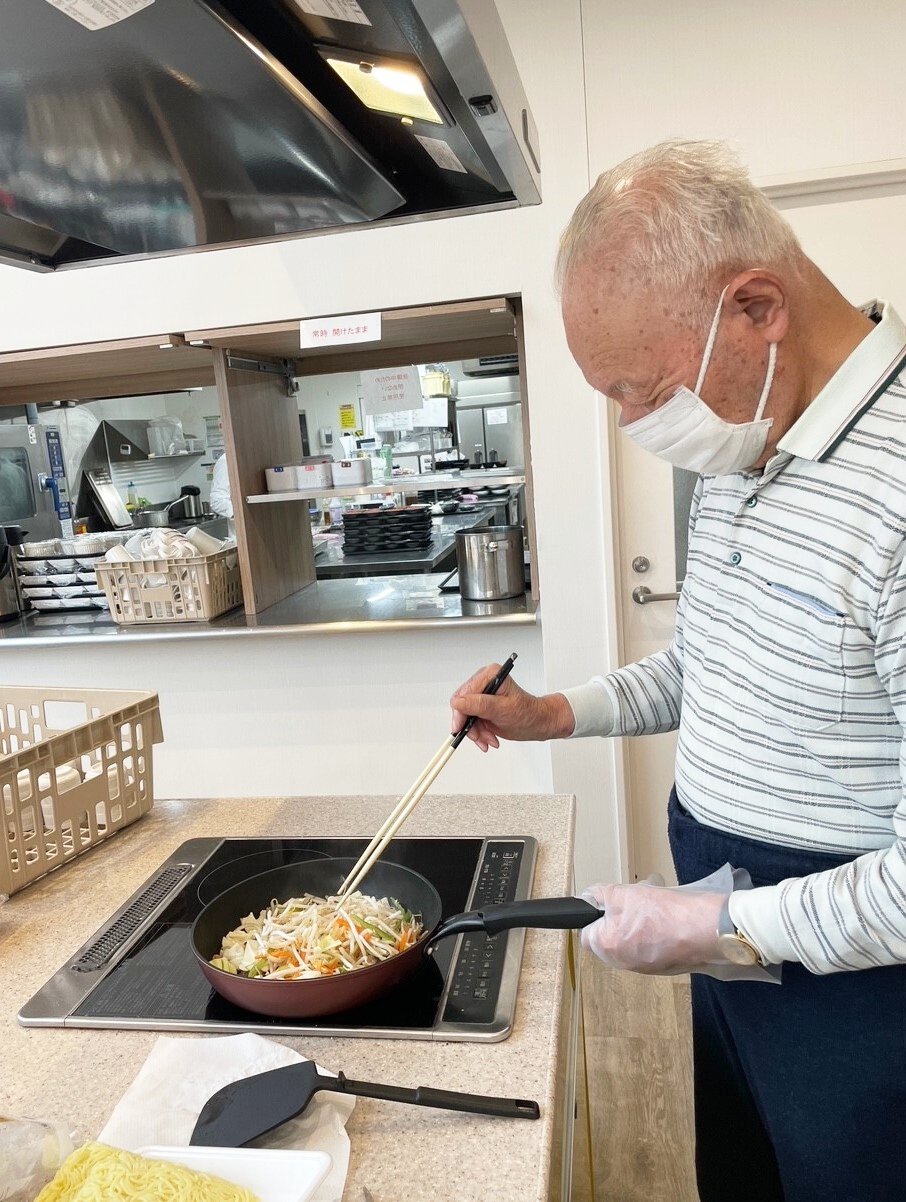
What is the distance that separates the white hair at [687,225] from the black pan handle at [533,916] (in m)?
0.62

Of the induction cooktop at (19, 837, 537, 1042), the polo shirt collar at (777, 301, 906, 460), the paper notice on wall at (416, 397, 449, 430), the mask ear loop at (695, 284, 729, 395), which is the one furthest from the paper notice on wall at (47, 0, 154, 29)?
the paper notice on wall at (416, 397, 449, 430)

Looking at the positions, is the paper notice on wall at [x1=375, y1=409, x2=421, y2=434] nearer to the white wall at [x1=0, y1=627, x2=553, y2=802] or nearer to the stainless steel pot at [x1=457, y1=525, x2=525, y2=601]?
the stainless steel pot at [x1=457, y1=525, x2=525, y2=601]

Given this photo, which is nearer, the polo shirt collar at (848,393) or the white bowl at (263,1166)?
the white bowl at (263,1166)

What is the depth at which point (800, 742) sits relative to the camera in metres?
0.93

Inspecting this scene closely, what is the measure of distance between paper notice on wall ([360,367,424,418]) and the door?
624mm

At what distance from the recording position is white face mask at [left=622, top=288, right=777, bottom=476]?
93 cm

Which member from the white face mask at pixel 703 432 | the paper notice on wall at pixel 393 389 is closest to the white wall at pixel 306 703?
the paper notice on wall at pixel 393 389

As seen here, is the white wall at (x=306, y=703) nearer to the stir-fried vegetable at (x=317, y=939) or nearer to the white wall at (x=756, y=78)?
the white wall at (x=756, y=78)

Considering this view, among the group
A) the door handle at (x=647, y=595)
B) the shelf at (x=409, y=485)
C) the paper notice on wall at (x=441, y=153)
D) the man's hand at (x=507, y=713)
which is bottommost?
the door handle at (x=647, y=595)

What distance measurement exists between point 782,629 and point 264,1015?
2.28 feet

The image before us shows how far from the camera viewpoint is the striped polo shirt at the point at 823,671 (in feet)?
2.73

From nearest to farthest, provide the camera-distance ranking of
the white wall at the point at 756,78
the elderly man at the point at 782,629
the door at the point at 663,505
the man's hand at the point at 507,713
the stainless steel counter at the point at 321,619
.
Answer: the elderly man at the point at 782,629
the man's hand at the point at 507,713
the white wall at the point at 756,78
the door at the point at 663,505
the stainless steel counter at the point at 321,619

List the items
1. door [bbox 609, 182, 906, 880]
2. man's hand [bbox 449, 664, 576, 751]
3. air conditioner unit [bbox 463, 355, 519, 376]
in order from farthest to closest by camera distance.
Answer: air conditioner unit [bbox 463, 355, 519, 376] < door [bbox 609, 182, 906, 880] < man's hand [bbox 449, 664, 576, 751]

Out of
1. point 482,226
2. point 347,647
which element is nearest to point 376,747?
point 347,647
